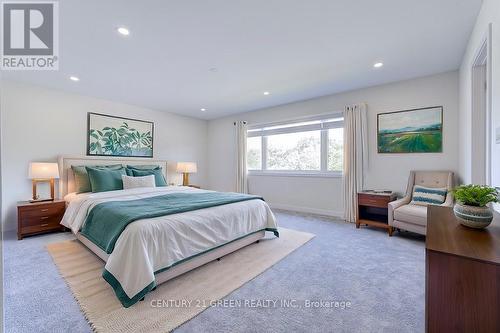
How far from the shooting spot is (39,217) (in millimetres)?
3439

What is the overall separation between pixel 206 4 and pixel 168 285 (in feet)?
8.35

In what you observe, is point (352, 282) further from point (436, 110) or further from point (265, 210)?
point (436, 110)

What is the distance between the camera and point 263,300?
1.97 meters

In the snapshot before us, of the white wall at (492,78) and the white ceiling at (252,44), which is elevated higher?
the white ceiling at (252,44)

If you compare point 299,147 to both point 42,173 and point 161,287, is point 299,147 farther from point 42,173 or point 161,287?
point 42,173

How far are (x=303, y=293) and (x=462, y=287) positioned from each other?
1.33 metres

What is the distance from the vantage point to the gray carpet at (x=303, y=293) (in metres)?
1.70

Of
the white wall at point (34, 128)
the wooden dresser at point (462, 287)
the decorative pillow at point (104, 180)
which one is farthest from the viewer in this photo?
the decorative pillow at point (104, 180)

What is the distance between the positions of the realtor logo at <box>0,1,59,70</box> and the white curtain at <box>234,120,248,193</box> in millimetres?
3605

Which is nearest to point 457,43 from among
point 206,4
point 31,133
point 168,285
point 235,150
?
point 206,4

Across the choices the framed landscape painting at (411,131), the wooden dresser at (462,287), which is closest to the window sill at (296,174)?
the framed landscape painting at (411,131)

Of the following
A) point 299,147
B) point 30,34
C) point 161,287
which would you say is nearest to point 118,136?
point 30,34

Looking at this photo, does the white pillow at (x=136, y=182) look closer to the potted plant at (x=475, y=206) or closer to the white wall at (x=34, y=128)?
the white wall at (x=34, y=128)

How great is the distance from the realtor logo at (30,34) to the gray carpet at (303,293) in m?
1.95
